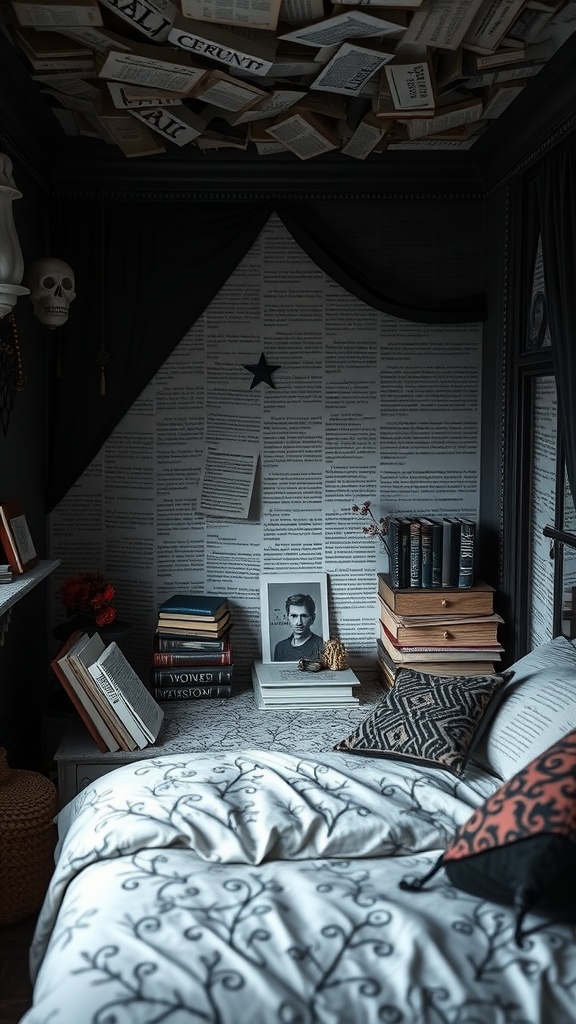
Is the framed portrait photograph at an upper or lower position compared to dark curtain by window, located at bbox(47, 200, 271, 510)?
lower

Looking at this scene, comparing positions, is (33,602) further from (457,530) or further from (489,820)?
(489,820)

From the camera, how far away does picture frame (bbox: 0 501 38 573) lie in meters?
2.92

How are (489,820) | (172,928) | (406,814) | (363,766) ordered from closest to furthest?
(172,928) → (489,820) → (406,814) → (363,766)

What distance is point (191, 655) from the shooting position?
11.7 feet

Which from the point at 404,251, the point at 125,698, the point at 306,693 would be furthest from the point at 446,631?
the point at 404,251

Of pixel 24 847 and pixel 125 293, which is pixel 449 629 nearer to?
pixel 24 847

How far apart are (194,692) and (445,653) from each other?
37.3 inches

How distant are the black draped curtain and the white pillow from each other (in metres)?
1.67

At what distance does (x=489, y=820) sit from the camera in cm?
174

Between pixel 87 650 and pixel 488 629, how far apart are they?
144cm

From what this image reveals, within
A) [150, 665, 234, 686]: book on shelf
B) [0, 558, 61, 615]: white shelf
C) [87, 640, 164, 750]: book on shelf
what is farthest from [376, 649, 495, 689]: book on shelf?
[0, 558, 61, 615]: white shelf

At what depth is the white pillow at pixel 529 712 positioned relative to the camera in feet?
7.39

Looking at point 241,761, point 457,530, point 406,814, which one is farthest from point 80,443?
point 406,814

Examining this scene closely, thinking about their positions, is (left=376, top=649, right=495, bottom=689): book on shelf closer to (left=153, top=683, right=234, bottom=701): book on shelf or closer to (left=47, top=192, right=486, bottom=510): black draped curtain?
(left=153, top=683, right=234, bottom=701): book on shelf
